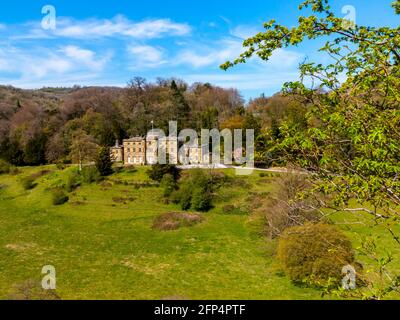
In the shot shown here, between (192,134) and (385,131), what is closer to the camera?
(385,131)

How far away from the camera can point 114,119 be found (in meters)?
87.4

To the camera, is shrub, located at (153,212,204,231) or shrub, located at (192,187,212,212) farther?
shrub, located at (192,187,212,212)

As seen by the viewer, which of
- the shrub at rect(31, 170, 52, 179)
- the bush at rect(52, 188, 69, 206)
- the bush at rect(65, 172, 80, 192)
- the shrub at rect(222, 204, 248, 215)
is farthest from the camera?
the shrub at rect(31, 170, 52, 179)

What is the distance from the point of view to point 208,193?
4647 cm

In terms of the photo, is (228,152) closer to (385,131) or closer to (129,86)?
(129,86)

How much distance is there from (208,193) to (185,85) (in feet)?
258

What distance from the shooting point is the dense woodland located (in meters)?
70.2

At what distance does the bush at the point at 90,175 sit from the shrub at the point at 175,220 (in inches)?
703

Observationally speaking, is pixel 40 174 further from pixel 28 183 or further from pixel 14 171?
pixel 14 171

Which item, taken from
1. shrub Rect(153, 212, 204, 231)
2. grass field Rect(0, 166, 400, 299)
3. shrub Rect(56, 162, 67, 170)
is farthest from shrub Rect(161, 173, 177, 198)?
shrub Rect(56, 162, 67, 170)

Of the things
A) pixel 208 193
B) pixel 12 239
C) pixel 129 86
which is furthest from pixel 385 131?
pixel 129 86

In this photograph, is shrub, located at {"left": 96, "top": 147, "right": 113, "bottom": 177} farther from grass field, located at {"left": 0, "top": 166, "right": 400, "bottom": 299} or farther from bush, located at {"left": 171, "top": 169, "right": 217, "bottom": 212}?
bush, located at {"left": 171, "top": 169, "right": 217, "bottom": 212}

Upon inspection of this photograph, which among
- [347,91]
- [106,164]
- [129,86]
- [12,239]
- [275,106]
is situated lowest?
[12,239]

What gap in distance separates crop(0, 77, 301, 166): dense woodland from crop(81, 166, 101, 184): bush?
807 centimetres
